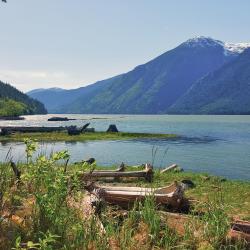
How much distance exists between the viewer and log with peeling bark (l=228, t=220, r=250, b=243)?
40.4 feet

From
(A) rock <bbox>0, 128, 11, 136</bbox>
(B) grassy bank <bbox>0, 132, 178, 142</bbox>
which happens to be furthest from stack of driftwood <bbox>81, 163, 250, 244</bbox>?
(A) rock <bbox>0, 128, 11, 136</bbox>

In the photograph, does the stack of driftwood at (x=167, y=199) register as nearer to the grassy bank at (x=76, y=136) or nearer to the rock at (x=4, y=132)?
the grassy bank at (x=76, y=136)

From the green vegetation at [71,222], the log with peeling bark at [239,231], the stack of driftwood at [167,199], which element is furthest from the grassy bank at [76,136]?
the log with peeling bark at [239,231]

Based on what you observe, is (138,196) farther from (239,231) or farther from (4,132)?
(4,132)

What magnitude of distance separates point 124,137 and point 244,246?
282 ft

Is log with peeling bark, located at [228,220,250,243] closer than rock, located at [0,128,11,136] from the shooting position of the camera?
Yes

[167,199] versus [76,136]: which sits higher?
[167,199]

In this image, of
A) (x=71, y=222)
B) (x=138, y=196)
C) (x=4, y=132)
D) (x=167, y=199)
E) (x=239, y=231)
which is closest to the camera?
(x=71, y=222)

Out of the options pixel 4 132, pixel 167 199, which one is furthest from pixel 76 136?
pixel 167 199

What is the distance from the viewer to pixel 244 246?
Answer: 40.8ft

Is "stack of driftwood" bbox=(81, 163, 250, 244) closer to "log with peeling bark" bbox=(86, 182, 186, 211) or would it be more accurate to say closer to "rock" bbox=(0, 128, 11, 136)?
"log with peeling bark" bbox=(86, 182, 186, 211)

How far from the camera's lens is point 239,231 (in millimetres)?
12742

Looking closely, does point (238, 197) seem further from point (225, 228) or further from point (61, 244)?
point (61, 244)

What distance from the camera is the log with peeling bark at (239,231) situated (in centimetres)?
1233
